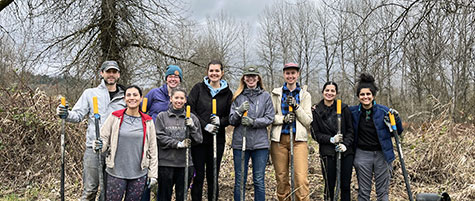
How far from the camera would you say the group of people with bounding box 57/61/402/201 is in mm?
3805

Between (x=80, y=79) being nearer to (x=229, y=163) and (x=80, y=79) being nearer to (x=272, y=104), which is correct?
(x=229, y=163)

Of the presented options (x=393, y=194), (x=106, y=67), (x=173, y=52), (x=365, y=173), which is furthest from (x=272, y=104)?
(x=173, y=52)

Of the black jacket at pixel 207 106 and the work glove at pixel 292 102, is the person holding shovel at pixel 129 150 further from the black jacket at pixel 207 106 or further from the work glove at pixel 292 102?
the work glove at pixel 292 102

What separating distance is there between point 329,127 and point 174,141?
82.4 inches

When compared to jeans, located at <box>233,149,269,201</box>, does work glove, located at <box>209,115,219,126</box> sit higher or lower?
higher

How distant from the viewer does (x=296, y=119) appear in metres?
4.39

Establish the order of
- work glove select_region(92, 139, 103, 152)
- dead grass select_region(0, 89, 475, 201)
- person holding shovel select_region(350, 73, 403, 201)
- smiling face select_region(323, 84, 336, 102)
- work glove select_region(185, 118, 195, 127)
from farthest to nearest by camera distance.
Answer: dead grass select_region(0, 89, 475, 201) < smiling face select_region(323, 84, 336, 102) < person holding shovel select_region(350, 73, 403, 201) < work glove select_region(185, 118, 195, 127) < work glove select_region(92, 139, 103, 152)

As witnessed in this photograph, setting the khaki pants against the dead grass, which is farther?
the dead grass

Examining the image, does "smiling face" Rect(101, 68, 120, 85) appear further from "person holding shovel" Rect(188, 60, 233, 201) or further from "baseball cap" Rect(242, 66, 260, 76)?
"baseball cap" Rect(242, 66, 260, 76)

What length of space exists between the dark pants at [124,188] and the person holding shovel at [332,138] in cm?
238

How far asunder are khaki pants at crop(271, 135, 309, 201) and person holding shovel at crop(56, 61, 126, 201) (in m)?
2.14

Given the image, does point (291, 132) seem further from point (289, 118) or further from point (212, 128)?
point (212, 128)

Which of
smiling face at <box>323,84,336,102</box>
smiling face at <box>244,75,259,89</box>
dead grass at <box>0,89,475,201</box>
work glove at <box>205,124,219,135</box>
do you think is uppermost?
smiling face at <box>244,75,259,89</box>

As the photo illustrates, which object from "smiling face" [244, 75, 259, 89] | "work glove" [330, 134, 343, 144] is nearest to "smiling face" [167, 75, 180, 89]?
"smiling face" [244, 75, 259, 89]
